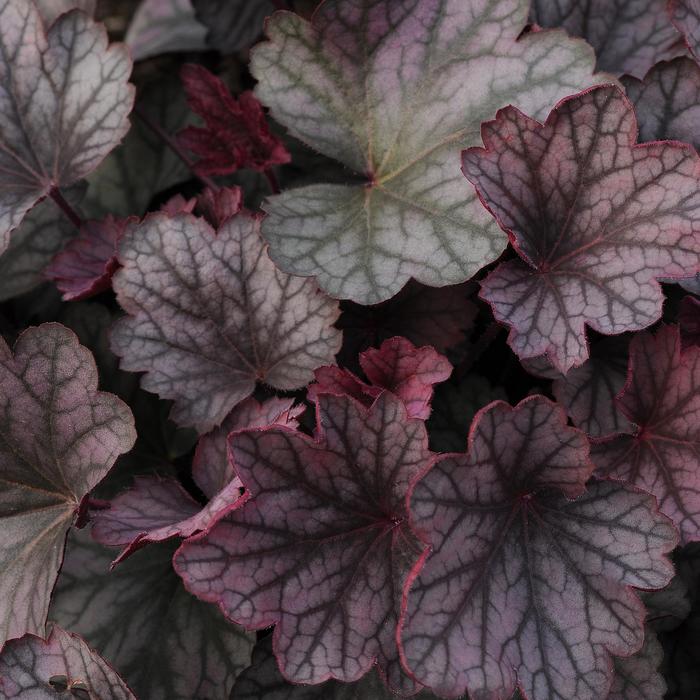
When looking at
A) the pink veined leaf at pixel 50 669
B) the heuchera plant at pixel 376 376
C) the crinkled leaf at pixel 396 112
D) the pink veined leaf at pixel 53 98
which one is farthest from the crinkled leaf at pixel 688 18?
the pink veined leaf at pixel 50 669

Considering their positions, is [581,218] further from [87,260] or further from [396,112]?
[87,260]

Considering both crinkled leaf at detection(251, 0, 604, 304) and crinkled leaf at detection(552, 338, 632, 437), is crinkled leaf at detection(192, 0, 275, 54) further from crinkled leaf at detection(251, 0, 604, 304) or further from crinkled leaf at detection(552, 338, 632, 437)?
crinkled leaf at detection(552, 338, 632, 437)

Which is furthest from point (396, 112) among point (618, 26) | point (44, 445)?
point (44, 445)

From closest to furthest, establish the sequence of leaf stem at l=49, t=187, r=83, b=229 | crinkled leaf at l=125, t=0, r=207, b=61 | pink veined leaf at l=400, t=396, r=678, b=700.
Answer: pink veined leaf at l=400, t=396, r=678, b=700 → leaf stem at l=49, t=187, r=83, b=229 → crinkled leaf at l=125, t=0, r=207, b=61

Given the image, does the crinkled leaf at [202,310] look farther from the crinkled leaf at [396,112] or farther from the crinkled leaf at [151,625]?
the crinkled leaf at [151,625]

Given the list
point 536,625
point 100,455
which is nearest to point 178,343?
point 100,455

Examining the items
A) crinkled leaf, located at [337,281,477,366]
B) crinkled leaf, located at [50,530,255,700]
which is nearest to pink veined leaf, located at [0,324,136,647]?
crinkled leaf, located at [50,530,255,700]
